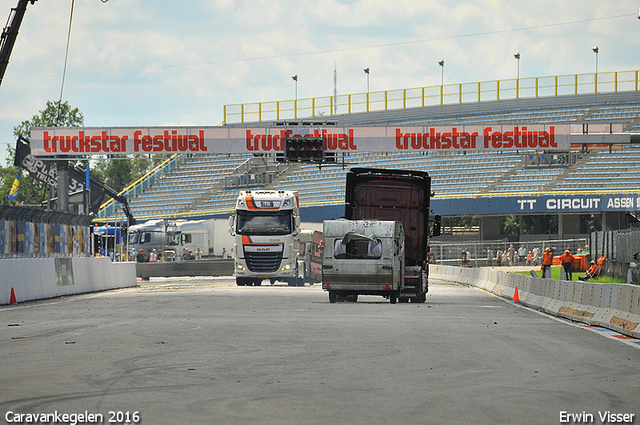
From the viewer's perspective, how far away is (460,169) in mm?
63312

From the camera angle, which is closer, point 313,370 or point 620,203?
point 313,370

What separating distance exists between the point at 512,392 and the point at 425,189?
16259 millimetres

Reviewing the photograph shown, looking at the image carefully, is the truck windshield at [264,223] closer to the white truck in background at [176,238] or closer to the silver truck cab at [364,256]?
the silver truck cab at [364,256]

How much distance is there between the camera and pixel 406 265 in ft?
80.5

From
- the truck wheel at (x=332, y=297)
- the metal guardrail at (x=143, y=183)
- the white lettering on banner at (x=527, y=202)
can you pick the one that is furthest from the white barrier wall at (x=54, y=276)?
the metal guardrail at (x=143, y=183)

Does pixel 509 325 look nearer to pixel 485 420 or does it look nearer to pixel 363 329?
pixel 363 329

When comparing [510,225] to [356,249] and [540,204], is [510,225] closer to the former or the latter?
[540,204]

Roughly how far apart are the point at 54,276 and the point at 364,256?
30.1ft

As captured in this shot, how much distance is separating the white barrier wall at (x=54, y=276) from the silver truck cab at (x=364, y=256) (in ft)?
25.8

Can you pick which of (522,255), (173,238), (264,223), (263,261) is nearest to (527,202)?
(522,255)

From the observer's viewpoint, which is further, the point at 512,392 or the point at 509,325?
the point at 509,325

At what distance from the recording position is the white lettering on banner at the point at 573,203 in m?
55.0

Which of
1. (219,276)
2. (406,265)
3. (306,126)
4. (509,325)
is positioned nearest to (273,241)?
(306,126)

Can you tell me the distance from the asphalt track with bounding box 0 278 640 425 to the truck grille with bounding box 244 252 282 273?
62.9ft
